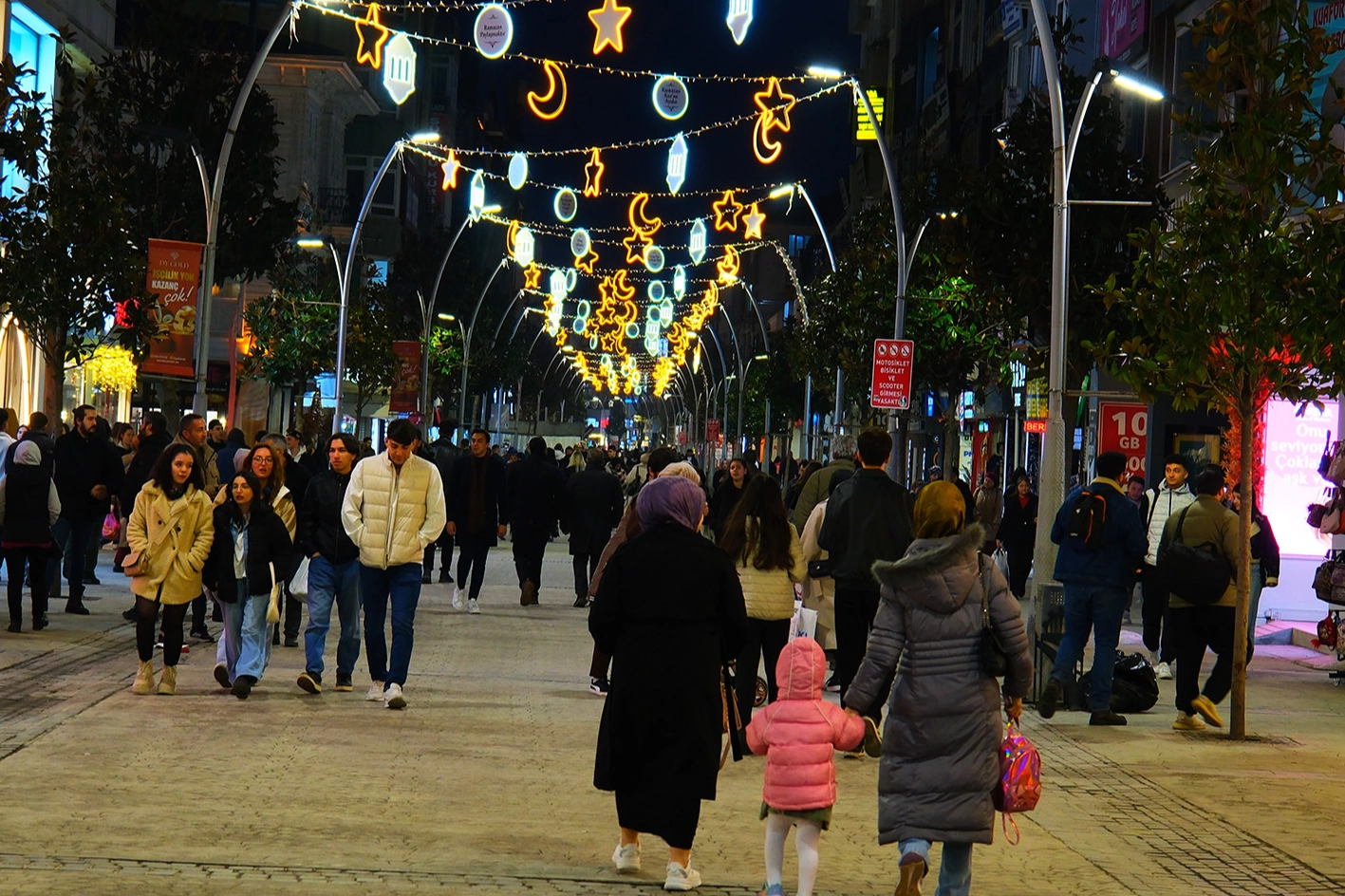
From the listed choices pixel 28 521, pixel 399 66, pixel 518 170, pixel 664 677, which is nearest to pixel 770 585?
pixel 664 677

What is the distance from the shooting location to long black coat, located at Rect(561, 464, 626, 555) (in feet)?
79.9

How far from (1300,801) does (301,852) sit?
5909 millimetres

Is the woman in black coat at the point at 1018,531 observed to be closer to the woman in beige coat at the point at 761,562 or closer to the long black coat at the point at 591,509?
the long black coat at the point at 591,509

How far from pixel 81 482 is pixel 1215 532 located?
1106 centimetres

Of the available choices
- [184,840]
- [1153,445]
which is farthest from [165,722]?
[1153,445]

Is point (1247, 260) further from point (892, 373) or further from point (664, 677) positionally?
point (892, 373)

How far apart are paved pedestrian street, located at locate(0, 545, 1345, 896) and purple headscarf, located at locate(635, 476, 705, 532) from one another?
1.50 meters

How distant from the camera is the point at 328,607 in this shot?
14.5m

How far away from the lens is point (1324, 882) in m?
9.00

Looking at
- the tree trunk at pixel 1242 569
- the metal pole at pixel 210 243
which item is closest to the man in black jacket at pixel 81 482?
the metal pole at pixel 210 243

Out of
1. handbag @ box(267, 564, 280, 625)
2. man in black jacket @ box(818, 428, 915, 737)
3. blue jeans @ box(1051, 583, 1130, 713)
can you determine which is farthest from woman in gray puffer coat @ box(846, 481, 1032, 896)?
handbag @ box(267, 564, 280, 625)

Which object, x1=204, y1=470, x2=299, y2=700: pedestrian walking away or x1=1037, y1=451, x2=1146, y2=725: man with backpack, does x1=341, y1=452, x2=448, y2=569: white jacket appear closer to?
x1=204, y1=470, x2=299, y2=700: pedestrian walking away

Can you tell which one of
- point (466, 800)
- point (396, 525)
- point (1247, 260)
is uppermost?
point (1247, 260)

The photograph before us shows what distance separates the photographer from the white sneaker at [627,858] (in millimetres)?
8414
